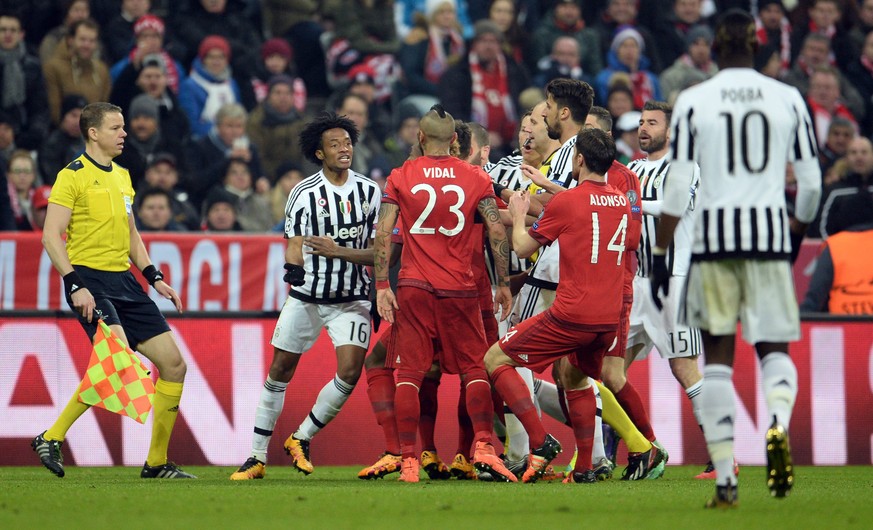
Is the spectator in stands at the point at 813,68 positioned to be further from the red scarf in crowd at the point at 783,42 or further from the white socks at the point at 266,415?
the white socks at the point at 266,415

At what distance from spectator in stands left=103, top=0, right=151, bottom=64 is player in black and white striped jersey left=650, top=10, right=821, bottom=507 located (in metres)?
9.64

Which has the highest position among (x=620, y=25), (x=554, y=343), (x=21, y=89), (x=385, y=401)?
(x=620, y=25)

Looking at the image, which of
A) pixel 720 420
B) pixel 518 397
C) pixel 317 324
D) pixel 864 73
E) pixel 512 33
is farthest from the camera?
pixel 864 73

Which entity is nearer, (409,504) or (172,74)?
(409,504)

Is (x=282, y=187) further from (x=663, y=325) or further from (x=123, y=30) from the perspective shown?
(x=663, y=325)

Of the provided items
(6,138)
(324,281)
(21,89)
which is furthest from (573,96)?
(21,89)

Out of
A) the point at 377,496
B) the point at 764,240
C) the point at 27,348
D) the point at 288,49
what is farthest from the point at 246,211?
the point at 764,240

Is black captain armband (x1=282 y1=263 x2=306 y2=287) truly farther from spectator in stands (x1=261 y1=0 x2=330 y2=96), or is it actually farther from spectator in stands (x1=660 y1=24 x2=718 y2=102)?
spectator in stands (x1=660 y1=24 x2=718 y2=102)

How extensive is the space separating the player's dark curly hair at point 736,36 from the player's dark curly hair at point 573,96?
2311 mm

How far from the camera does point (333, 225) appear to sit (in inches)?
357

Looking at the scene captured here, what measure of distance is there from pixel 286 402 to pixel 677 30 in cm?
869

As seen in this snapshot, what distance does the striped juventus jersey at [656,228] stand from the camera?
9.59 m

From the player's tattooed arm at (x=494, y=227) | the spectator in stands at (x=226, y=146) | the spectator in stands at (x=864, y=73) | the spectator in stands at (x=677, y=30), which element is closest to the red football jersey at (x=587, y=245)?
the player's tattooed arm at (x=494, y=227)

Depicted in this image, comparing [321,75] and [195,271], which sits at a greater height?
[321,75]
